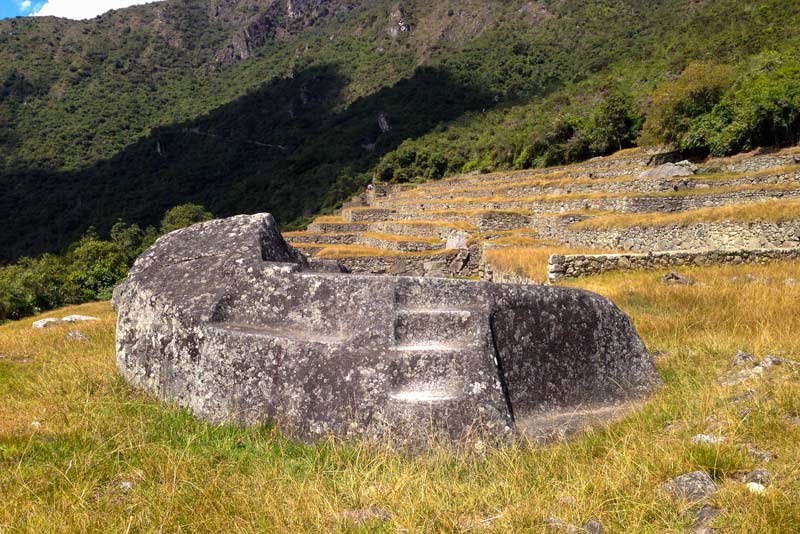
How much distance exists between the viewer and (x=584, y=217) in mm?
19578

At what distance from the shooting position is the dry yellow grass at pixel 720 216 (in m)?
13.6

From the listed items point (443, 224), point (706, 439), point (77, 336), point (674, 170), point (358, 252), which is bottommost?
point (358, 252)

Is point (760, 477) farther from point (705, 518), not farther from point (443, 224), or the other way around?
point (443, 224)

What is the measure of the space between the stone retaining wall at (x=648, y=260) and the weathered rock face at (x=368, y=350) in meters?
8.36

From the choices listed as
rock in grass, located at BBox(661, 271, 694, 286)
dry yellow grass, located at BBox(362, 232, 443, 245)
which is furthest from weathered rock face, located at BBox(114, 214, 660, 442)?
dry yellow grass, located at BBox(362, 232, 443, 245)

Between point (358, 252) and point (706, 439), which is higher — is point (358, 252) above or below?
below

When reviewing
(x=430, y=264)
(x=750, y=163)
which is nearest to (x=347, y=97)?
(x=430, y=264)

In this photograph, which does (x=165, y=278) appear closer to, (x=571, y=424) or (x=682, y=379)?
(x=571, y=424)

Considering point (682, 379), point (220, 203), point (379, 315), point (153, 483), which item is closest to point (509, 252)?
point (682, 379)

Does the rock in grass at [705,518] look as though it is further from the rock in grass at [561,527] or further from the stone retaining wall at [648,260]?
the stone retaining wall at [648,260]

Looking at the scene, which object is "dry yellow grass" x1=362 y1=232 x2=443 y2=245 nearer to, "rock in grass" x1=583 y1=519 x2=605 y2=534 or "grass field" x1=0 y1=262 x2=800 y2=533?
"grass field" x1=0 y1=262 x2=800 y2=533

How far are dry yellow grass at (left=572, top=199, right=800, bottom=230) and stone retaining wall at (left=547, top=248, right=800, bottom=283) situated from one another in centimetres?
381

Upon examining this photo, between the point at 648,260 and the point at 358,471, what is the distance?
1121cm

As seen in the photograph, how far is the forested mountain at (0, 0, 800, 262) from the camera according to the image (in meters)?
36.2
